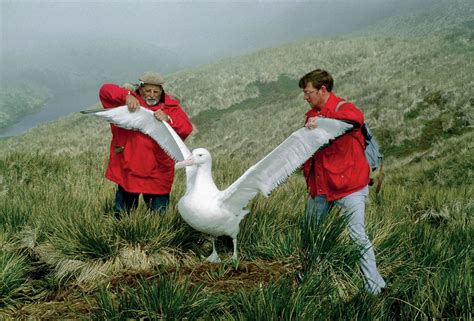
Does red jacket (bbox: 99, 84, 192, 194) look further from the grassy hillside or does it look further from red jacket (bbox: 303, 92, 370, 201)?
red jacket (bbox: 303, 92, 370, 201)

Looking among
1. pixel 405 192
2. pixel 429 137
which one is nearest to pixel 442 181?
pixel 405 192

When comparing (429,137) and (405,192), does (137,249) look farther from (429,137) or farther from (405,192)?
(429,137)

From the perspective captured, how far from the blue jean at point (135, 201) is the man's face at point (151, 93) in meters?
0.93

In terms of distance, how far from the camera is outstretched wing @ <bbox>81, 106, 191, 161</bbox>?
171 inches

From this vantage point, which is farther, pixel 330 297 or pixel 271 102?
pixel 271 102

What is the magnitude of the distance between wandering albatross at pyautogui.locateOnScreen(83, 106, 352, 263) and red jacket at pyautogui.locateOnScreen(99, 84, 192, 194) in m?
0.31

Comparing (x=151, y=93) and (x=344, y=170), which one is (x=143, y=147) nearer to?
(x=151, y=93)

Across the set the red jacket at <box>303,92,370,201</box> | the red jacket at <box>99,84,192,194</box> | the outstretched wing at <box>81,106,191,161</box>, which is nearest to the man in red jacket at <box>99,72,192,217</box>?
the red jacket at <box>99,84,192,194</box>

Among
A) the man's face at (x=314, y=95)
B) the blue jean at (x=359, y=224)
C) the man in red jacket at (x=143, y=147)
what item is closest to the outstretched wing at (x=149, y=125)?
the man in red jacket at (x=143, y=147)

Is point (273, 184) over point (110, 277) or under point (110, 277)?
over

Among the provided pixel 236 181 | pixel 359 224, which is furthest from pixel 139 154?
pixel 359 224

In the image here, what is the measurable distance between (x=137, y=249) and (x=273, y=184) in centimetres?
144

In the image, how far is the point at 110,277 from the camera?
4.05 metres

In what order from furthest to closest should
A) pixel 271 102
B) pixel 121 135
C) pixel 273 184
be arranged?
pixel 271 102, pixel 121 135, pixel 273 184
